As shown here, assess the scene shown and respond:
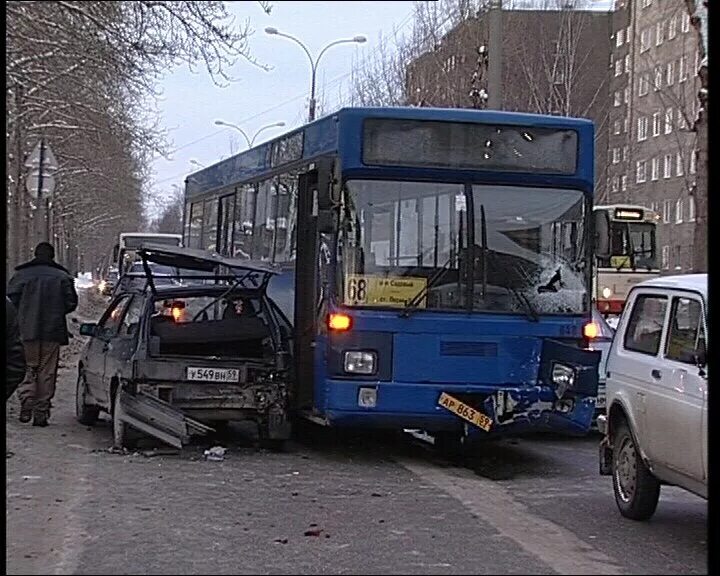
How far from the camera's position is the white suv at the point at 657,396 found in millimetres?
8023

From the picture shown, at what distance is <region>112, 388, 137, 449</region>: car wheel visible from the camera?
38.4 feet

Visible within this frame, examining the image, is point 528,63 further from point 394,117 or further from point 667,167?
point 394,117

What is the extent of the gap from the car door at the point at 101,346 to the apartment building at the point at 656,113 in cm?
892

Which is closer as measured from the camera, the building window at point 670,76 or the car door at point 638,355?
the car door at point 638,355

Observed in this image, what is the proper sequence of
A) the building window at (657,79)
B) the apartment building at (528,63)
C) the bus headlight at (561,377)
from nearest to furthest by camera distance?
the bus headlight at (561,377) < the apartment building at (528,63) < the building window at (657,79)

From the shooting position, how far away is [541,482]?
10.9 meters

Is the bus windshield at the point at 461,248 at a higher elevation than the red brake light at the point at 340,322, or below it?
higher

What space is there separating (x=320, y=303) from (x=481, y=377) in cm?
154

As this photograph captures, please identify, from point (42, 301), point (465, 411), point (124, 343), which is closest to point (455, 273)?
point (465, 411)

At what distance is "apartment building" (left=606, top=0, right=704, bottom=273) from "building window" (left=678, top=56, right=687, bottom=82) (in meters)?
0.03

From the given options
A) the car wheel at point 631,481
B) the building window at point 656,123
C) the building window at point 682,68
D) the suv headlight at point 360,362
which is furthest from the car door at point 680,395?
the building window at point 656,123

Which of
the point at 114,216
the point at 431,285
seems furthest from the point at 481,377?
the point at 114,216

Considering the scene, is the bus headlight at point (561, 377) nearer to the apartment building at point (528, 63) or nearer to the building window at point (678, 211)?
the apartment building at point (528, 63)

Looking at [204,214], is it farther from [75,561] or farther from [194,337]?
[75,561]
